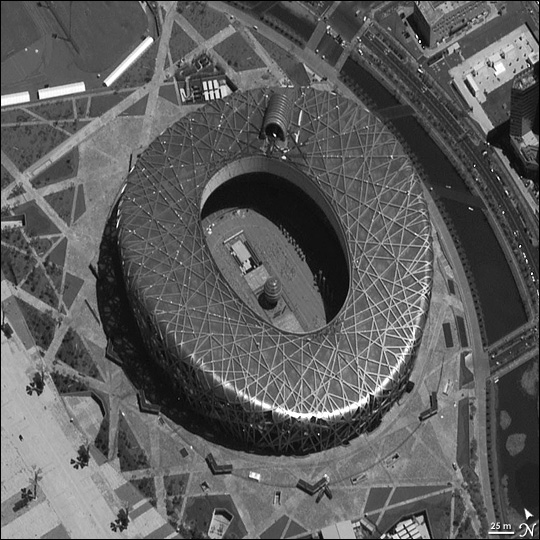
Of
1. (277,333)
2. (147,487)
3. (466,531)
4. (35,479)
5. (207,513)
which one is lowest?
(466,531)

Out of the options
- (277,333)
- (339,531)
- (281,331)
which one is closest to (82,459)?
(277,333)

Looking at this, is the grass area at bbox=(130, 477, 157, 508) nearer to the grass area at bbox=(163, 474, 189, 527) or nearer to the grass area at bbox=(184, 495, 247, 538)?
the grass area at bbox=(163, 474, 189, 527)

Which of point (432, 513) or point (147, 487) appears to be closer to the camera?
point (147, 487)

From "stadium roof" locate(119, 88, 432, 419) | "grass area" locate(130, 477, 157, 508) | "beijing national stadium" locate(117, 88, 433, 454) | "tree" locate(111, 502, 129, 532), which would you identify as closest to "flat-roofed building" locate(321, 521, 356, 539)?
"beijing national stadium" locate(117, 88, 433, 454)

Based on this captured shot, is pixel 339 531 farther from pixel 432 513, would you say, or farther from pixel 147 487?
pixel 147 487

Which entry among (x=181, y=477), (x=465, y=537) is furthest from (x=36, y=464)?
(x=465, y=537)

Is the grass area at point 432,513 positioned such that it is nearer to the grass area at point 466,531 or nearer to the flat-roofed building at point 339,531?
the grass area at point 466,531

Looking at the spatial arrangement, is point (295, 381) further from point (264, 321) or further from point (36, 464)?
point (36, 464)
